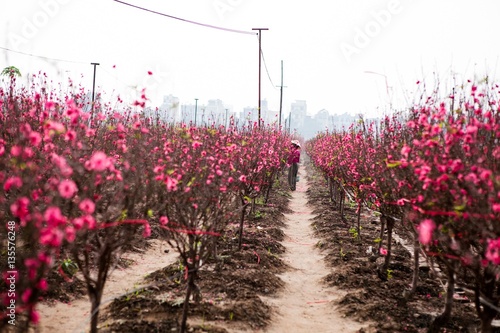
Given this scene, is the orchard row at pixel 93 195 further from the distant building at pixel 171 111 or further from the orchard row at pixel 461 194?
the orchard row at pixel 461 194

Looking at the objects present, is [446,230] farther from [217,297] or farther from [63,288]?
[63,288]

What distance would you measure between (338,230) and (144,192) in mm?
7689

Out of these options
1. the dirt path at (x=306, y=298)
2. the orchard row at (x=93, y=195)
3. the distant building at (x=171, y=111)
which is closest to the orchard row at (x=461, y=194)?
the dirt path at (x=306, y=298)

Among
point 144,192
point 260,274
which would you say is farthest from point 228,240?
point 144,192

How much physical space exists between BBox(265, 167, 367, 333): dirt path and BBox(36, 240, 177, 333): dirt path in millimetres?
2358

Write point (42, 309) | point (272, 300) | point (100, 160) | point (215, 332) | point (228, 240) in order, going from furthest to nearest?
point (228, 240) → point (272, 300) → point (42, 309) → point (215, 332) → point (100, 160)

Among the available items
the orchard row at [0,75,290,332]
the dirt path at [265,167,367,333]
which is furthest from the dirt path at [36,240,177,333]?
the dirt path at [265,167,367,333]

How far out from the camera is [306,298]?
6.93 m

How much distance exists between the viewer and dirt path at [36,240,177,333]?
522 cm

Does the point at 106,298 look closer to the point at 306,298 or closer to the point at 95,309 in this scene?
the point at 95,309

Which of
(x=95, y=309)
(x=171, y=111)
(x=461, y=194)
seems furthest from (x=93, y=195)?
(x=171, y=111)

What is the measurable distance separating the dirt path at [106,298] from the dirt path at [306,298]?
2.36 metres

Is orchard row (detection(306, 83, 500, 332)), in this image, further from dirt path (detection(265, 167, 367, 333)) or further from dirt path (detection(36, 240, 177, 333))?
dirt path (detection(36, 240, 177, 333))

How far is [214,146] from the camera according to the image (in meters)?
6.86
